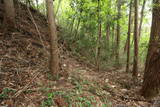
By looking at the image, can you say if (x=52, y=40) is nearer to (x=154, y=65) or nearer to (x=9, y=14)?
(x=9, y=14)

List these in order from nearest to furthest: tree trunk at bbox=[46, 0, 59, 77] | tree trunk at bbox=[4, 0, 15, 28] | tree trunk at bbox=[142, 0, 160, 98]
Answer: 1. tree trunk at bbox=[46, 0, 59, 77]
2. tree trunk at bbox=[142, 0, 160, 98]
3. tree trunk at bbox=[4, 0, 15, 28]

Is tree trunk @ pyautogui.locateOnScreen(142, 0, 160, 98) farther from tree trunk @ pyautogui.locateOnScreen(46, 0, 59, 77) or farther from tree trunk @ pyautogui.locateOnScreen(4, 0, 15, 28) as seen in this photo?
tree trunk @ pyautogui.locateOnScreen(4, 0, 15, 28)

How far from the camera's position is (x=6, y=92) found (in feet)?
7.55

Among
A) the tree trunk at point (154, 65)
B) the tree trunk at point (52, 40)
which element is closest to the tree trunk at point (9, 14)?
the tree trunk at point (52, 40)

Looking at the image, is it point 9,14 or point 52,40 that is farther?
point 9,14

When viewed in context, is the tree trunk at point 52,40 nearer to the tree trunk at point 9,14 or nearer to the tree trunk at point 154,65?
the tree trunk at point 9,14

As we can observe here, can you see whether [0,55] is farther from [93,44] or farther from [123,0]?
[123,0]

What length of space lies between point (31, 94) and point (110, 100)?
2221mm

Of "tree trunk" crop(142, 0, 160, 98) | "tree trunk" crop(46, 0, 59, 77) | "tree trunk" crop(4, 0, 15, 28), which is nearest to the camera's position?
"tree trunk" crop(46, 0, 59, 77)

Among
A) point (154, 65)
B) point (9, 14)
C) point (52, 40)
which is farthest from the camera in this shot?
point (9, 14)

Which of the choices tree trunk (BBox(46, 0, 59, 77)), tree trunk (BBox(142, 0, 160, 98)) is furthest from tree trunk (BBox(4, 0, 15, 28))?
tree trunk (BBox(142, 0, 160, 98))

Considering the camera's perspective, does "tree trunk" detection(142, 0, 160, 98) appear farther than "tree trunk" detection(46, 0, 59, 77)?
Yes

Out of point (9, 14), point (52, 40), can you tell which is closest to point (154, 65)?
point (52, 40)

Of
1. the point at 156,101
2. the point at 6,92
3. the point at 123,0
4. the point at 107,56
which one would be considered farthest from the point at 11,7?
the point at 123,0
